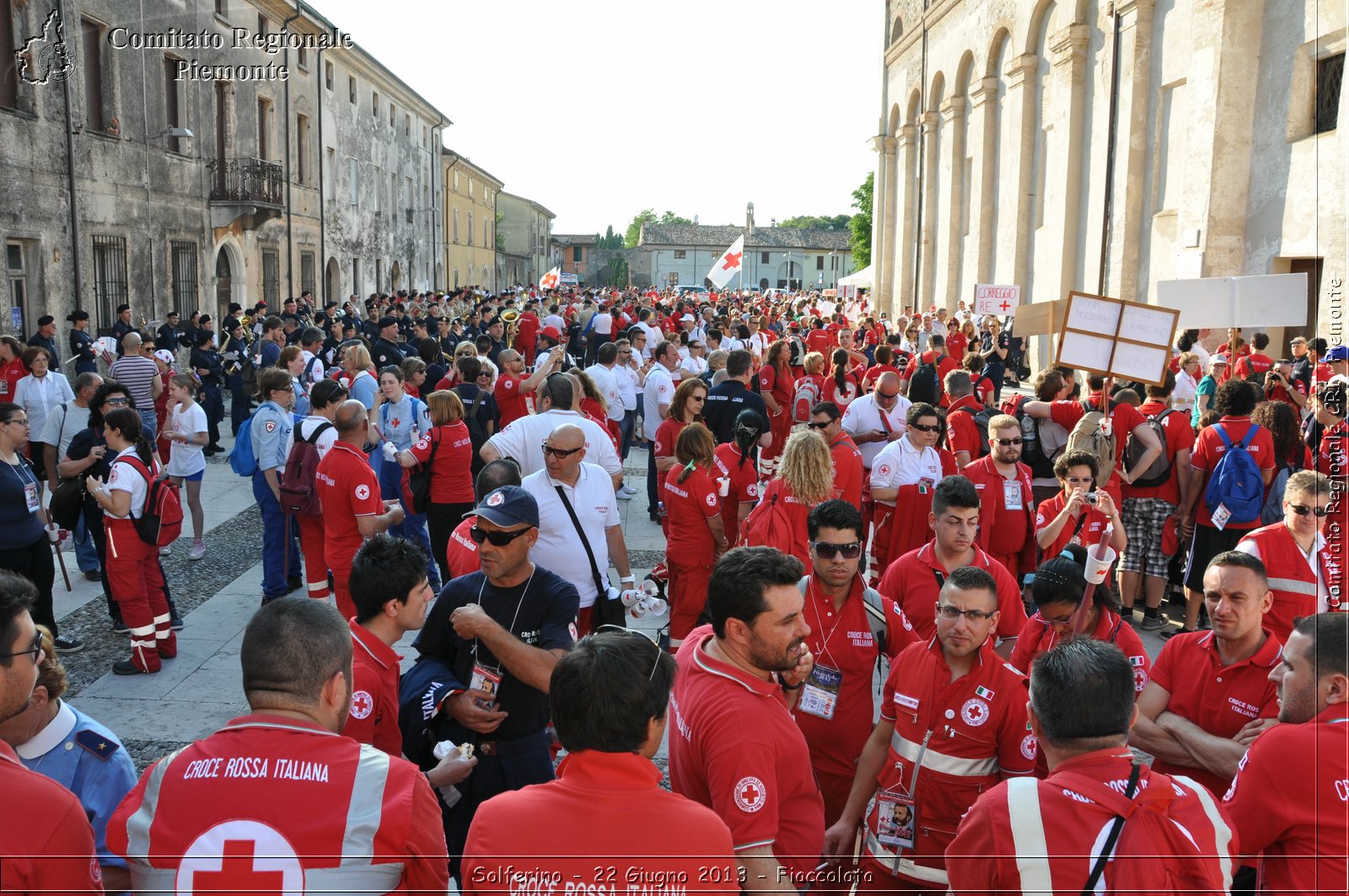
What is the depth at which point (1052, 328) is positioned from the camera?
8.72 m

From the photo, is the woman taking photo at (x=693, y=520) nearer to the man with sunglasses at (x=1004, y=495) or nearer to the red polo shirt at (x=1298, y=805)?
the man with sunglasses at (x=1004, y=495)

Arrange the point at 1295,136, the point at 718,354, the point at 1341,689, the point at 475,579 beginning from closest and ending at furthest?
the point at 1341,689 < the point at 475,579 < the point at 718,354 < the point at 1295,136

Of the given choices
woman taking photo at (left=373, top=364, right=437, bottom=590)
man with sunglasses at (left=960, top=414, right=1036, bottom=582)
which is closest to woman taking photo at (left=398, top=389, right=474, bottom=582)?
woman taking photo at (left=373, top=364, right=437, bottom=590)

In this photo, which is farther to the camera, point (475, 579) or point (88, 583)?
point (88, 583)

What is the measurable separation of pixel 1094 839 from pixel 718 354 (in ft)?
33.3

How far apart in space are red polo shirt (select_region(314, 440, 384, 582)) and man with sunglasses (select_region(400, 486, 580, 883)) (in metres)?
2.77

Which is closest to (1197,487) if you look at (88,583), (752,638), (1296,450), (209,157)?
(1296,450)

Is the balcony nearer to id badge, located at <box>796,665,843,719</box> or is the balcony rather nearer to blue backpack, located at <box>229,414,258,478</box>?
blue backpack, located at <box>229,414,258,478</box>

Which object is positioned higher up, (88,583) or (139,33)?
(139,33)

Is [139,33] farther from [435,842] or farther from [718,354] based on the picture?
[435,842]

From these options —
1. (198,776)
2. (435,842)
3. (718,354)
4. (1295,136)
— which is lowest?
(435,842)

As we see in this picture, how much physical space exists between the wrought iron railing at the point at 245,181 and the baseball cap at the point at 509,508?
2455 centimetres

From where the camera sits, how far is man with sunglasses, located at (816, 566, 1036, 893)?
3.62 m

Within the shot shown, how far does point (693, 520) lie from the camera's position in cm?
677
